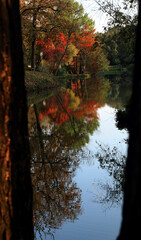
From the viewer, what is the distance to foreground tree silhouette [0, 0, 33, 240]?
1.99 metres

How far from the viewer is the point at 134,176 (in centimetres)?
120

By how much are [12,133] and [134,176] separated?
3.98 ft

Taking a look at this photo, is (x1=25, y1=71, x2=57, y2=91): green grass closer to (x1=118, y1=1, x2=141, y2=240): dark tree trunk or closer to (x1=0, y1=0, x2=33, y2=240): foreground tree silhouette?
(x1=0, y1=0, x2=33, y2=240): foreground tree silhouette

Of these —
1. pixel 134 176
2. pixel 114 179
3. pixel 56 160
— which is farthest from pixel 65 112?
pixel 134 176

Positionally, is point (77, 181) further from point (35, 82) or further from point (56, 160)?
point (35, 82)

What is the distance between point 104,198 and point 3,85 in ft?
9.49

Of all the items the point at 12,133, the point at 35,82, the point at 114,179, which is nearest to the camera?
the point at 12,133

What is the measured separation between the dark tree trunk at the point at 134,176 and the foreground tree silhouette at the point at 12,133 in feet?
3.55

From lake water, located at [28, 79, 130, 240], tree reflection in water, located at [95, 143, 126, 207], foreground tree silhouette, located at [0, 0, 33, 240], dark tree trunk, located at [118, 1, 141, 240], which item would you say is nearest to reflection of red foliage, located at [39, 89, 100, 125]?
lake water, located at [28, 79, 130, 240]

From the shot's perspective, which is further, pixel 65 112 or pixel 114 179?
pixel 65 112

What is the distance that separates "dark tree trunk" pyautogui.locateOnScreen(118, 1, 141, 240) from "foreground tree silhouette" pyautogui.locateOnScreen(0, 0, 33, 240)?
1081 mm

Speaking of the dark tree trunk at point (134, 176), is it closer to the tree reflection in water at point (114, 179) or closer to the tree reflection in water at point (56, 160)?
the tree reflection in water at point (56, 160)

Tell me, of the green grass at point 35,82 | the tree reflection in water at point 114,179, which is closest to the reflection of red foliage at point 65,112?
the tree reflection in water at point 114,179

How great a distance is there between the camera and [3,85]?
6.57ft
